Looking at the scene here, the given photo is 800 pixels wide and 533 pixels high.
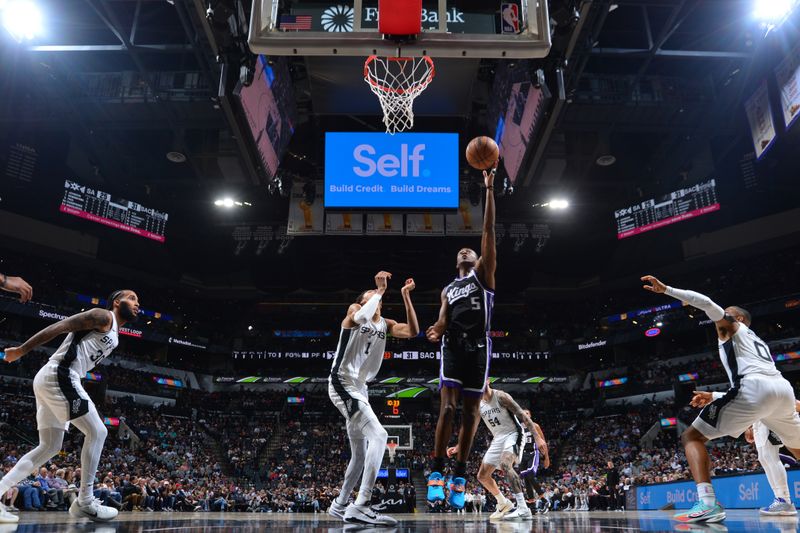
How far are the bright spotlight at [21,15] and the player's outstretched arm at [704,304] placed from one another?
40.6ft

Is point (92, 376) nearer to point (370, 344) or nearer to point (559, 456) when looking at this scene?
point (559, 456)

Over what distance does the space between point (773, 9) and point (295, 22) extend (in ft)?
32.0

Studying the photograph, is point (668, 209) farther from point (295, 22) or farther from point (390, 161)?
point (295, 22)

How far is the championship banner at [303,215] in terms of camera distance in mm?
19047

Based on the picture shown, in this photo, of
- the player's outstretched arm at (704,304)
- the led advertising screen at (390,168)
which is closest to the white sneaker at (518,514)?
the player's outstretched arm at (704,304)

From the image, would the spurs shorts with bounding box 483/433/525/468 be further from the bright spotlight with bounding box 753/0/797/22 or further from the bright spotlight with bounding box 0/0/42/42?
the bright spotlight with bounding box 0/0/42/42

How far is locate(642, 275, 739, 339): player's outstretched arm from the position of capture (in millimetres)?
5223

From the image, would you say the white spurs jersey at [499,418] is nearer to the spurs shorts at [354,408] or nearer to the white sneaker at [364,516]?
the spurs shorts at [354,408]

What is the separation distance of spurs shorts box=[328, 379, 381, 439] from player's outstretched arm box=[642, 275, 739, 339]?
2835mm

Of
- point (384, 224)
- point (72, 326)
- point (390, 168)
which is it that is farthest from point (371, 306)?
point (384, 224)

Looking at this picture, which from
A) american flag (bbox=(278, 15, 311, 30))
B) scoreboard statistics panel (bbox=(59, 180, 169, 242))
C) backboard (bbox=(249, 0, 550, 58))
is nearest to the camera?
backboard (bbox=(249, 0, 550, 58))

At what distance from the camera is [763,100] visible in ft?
41.2

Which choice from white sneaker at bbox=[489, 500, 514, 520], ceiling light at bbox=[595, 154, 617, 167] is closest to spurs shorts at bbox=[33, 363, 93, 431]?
white sneaker at bbox=[489, 500, 514, 520]

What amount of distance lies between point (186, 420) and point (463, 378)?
1164 inches
